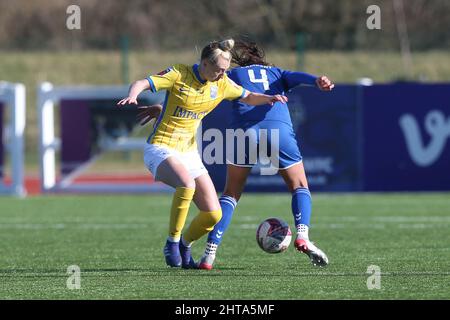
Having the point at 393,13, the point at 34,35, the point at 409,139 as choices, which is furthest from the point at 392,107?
the point at 34,35

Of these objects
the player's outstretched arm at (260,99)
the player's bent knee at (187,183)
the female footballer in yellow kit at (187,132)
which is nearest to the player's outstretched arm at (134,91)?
the female footballer in yellow kit at (187,132)

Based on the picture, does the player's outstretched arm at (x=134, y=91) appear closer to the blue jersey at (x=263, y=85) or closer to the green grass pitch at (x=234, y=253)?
the blue jersey at (x=263, y=85)

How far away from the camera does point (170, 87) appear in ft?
24.5

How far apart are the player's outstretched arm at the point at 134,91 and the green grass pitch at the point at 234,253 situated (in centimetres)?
114

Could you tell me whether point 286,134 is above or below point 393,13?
below

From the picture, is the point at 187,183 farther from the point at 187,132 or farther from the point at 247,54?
the point at 247,54

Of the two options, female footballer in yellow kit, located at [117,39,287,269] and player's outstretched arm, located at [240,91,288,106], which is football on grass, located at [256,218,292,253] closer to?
female footballer in yellow kit, located at [117,39,287,269]

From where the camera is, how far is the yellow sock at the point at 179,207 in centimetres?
746

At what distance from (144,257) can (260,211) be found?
453 cm

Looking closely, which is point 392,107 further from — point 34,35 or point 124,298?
point 34,35

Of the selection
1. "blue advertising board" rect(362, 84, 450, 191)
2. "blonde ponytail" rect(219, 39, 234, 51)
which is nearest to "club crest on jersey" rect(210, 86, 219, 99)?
"blonde ponytail" rect(219, 39, 234, 51)

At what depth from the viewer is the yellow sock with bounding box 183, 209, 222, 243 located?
7.66 m

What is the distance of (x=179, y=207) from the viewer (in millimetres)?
7539

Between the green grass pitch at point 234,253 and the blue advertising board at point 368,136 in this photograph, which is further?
the blue advertising board at point 368,136
